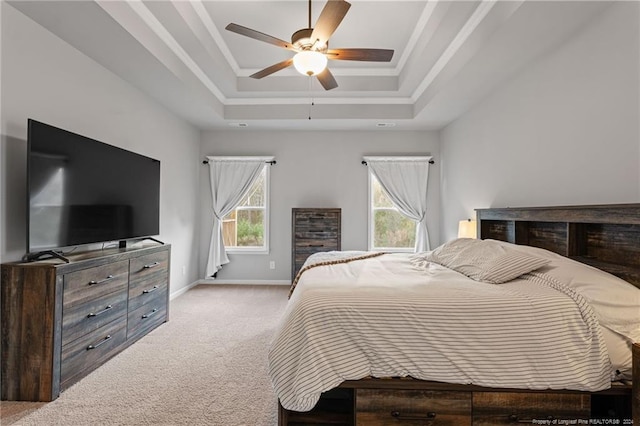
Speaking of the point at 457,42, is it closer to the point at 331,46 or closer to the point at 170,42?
the point at 331,46

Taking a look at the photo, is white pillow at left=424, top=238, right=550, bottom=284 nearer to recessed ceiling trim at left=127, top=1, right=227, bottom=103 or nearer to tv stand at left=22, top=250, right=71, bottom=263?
tv stand at left=22, top=250, right=71, bottom=263

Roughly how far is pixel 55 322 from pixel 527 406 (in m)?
2.78

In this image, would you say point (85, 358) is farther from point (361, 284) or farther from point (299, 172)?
point (299, 172)

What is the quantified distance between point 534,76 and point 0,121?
4098 mm

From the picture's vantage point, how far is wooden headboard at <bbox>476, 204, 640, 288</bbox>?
1790 mm

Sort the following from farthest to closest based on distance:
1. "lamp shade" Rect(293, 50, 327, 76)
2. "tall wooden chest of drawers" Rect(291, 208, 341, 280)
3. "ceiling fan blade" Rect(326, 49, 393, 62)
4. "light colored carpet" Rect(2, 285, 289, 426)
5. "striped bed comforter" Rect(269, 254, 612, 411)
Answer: "tall wooden chest of drawers" Rect(291, 208, 341, 280) → "ceiling fan blade" Rect(326, 49, 393, 62) → "lamp shade" Rect(293, 50, 327, 76) → "light colored carpet" Rect(2, 285, 289, 426) → "striped bed comforter" Rect(269, 254, 612, 411)

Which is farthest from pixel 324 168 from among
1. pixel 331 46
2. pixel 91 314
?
pixel 91 314

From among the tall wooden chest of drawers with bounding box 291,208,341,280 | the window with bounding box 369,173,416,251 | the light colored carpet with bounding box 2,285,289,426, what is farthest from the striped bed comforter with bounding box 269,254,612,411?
the window with bounding box 369,173,416,251

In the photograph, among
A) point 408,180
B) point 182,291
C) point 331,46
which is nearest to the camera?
point 331,46

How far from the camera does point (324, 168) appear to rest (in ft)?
17.1

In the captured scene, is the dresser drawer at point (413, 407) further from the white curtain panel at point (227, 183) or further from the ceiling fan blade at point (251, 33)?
the white curtain panel at point (227, 183)

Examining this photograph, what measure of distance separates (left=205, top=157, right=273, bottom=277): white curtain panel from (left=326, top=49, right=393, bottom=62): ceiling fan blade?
9.26 feet

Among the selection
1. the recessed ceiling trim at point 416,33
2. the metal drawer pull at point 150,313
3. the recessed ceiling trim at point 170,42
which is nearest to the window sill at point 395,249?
the recessed ceiling trim at point 416,33

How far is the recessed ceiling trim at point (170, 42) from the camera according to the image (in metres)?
2.56
